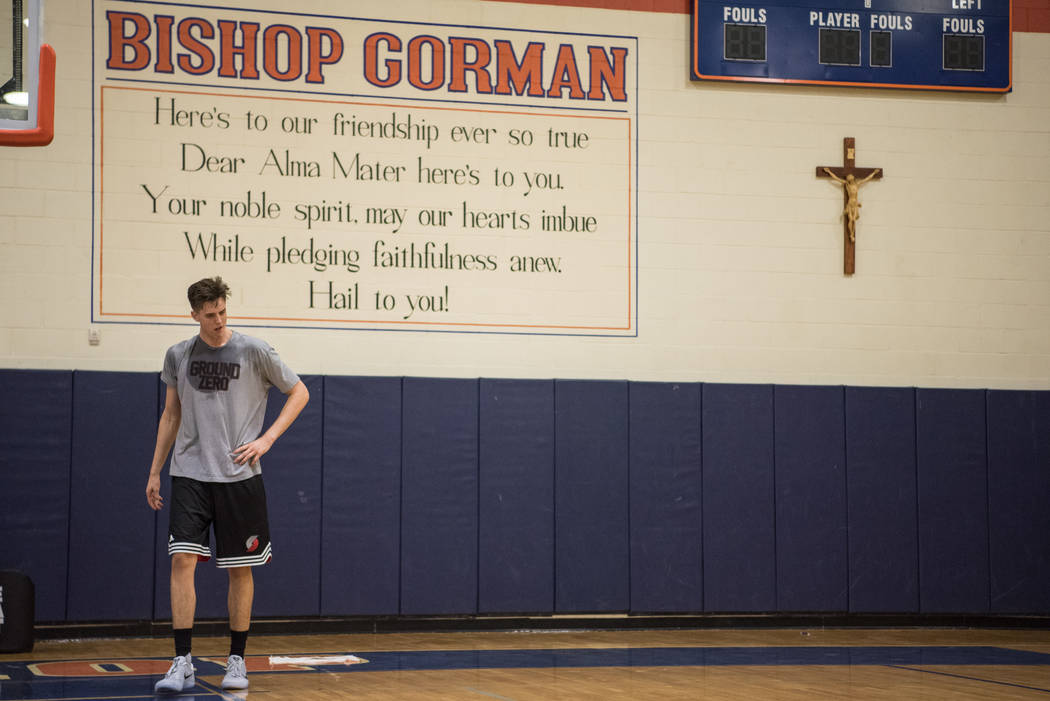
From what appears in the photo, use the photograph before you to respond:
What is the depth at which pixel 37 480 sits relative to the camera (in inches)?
297

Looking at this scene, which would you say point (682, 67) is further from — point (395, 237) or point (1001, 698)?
point (1001, 698)

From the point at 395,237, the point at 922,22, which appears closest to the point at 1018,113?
the point at 922,22

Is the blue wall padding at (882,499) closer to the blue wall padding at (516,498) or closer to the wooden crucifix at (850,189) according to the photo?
the wooden crucifix at (850,189)

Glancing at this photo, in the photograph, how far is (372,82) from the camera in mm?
8391

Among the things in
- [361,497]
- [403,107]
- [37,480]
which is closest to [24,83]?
[37,480]

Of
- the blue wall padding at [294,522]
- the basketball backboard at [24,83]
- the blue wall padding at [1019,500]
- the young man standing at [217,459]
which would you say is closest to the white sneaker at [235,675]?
the young man standing at [217,459]

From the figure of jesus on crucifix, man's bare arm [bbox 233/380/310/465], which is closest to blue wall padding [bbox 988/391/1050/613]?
the figure of jesus on crucifix

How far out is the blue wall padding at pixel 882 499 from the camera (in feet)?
28.2

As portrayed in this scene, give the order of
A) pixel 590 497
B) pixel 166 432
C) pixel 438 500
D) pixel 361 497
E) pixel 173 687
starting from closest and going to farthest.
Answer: pixel 173 687 → pixel 166 432 → pixel 361 497 → pixel 438 500 → pixel 590 497

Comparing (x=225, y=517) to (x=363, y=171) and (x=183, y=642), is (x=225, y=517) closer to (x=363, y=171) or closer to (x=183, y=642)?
(x=183, y=642)

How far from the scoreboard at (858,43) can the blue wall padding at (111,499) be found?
462 cm

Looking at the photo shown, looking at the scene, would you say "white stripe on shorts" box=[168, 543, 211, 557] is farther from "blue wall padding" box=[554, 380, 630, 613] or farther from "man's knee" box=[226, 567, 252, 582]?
"blue wall padding" box=[554, 380, 630, 613]

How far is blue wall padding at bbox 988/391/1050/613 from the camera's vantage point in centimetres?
870

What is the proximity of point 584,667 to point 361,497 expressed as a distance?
2353 mm
